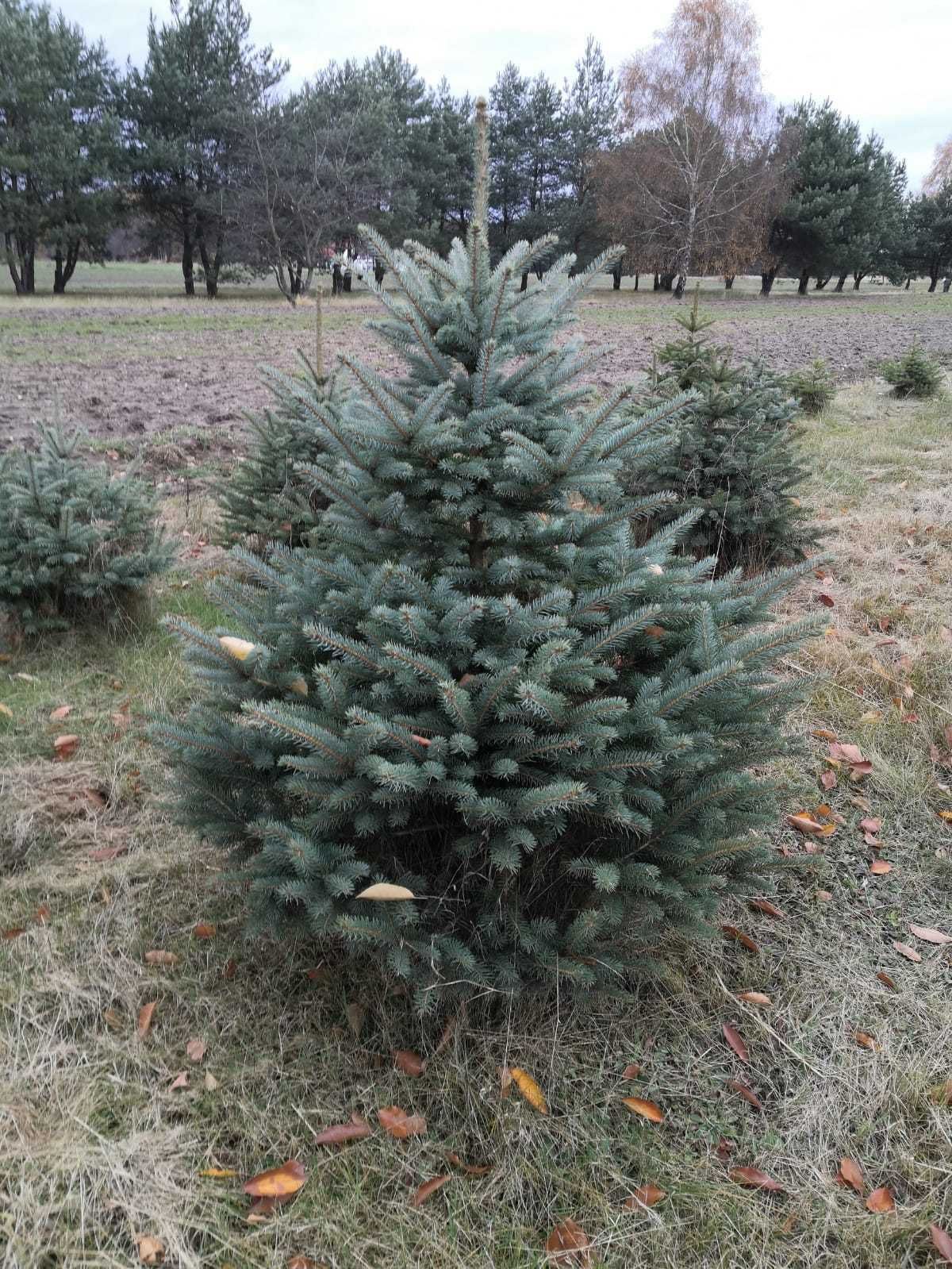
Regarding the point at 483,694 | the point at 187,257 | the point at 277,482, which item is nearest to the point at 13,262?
the point at 187,257

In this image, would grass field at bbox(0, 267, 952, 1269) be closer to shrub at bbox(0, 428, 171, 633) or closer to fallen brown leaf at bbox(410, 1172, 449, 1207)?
fallen brown leaf at bbox(410, 1172, 449, 1207)

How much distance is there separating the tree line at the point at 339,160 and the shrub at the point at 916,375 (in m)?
24.6

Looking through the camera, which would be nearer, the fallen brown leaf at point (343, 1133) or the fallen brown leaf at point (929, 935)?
the fallen brown leaf at point (343, 1133)

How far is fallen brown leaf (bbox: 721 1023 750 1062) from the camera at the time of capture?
232cm

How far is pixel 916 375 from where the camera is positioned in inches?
412

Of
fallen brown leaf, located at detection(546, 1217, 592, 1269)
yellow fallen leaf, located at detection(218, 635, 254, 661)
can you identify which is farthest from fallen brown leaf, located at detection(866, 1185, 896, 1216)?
yellow fallen leaf, located at detection(218, 635, 254, 661)

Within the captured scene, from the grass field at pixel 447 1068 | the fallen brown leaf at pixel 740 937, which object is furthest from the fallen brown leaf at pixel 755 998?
the fallen brown leaf at pixel 740 937

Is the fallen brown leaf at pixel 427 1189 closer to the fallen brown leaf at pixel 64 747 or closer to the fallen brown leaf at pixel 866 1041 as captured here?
the fallen brown leaf at pixel 866 1041

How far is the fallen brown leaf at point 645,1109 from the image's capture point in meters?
2.14

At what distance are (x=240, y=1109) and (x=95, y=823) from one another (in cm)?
142

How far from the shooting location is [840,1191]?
1.99 meters

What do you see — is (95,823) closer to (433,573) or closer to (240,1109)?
(240,1109)

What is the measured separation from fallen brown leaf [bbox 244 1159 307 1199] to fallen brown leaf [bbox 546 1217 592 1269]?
0.61 meters

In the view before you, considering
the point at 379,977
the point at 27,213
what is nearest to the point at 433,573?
the point at 379,977
